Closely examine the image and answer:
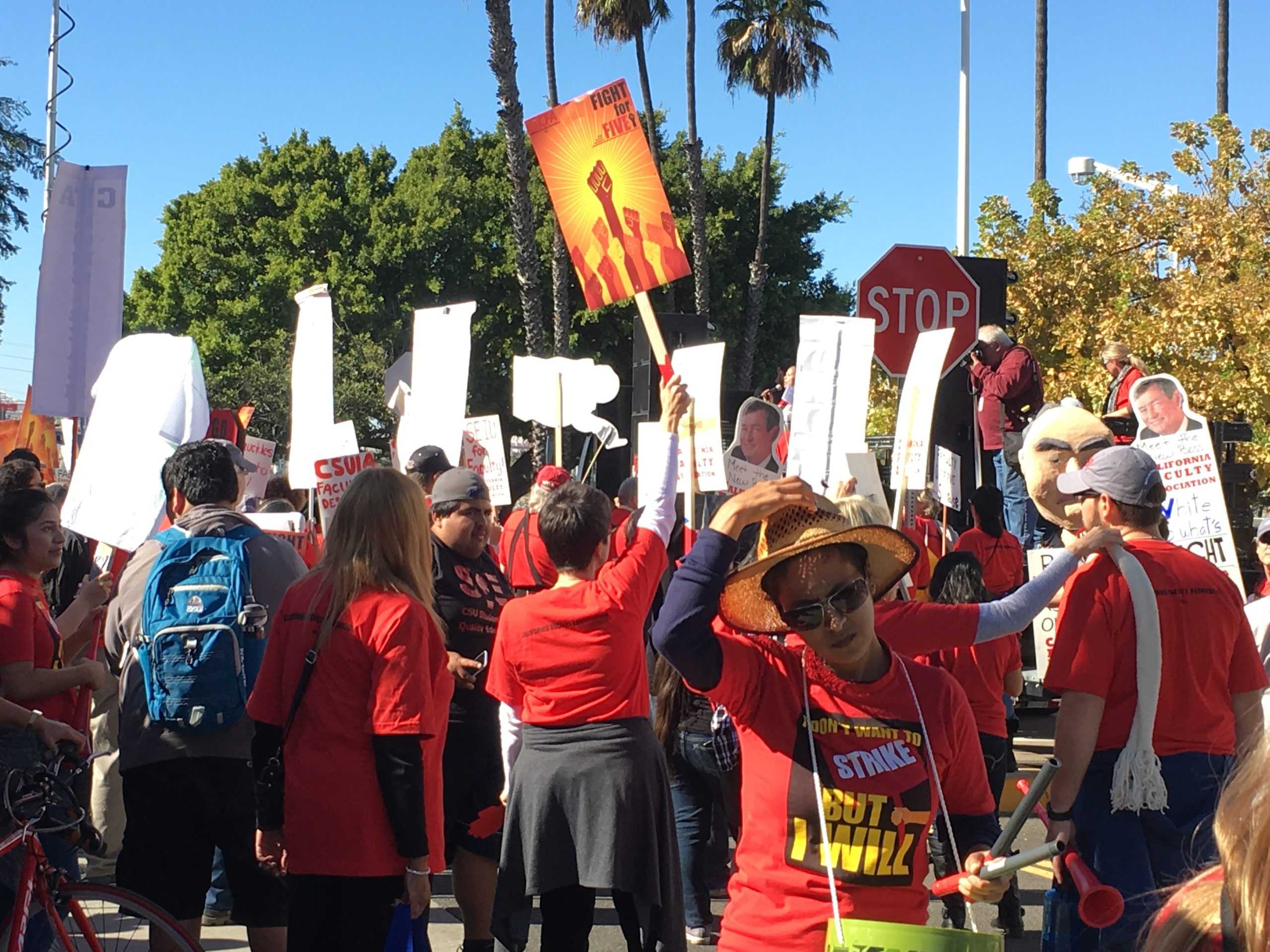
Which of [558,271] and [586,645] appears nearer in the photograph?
[586,645]

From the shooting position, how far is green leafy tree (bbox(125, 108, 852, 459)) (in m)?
38.8

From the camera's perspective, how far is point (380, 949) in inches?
145

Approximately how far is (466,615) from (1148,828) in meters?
2.42

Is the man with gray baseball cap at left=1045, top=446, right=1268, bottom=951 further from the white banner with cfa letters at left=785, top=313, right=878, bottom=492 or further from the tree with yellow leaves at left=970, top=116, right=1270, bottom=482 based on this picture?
the tree with yellow leaves at left=970, top=116, right=1270, bottom=482

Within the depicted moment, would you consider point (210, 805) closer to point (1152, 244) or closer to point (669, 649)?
point (669, 649)

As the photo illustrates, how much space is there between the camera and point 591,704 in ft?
14.4

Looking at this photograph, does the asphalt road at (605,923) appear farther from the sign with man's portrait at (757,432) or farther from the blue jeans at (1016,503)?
the blue jeans at (1016,503)

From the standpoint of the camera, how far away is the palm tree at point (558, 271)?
2636 cm

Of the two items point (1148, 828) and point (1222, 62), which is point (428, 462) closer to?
point (1148, 828)

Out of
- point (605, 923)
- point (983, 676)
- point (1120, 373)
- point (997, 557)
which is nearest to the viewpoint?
point (983, 676)

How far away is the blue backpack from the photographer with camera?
864 centimetres

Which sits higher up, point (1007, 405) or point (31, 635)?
point (1007, 405)

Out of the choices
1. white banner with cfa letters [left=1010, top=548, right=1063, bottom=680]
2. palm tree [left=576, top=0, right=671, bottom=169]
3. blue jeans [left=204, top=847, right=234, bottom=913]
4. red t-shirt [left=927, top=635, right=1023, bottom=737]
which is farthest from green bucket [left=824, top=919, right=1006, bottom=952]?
palm tree [left=576, top=0, right=671, bottom=169]

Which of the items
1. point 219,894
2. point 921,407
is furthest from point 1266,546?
point 219,894
